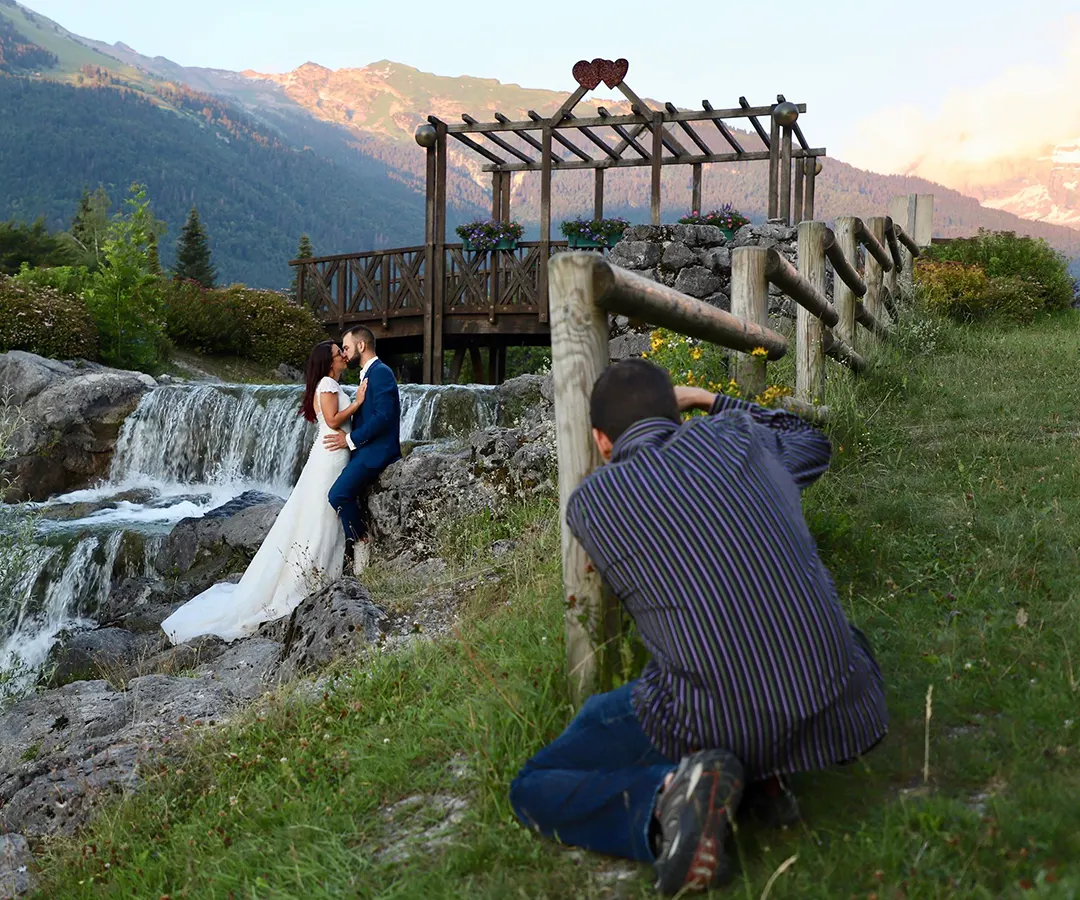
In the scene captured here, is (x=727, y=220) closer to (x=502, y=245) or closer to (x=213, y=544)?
(x=502, y=245)

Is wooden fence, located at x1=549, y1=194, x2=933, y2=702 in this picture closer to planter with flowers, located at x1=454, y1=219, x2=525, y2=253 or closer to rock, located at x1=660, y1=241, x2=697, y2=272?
rock, located at x1=660, y1=241, x2=697, y2=272

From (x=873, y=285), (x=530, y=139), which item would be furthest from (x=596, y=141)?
(x=873, y=285)

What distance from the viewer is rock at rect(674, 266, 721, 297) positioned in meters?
14.6

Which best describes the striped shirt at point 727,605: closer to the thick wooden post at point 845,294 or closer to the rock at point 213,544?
the thick wooden post at point 845,294

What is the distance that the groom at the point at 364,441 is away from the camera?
25.9 ft

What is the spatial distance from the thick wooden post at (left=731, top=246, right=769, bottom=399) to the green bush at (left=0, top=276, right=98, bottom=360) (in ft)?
47.1

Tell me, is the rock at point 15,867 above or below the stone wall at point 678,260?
below

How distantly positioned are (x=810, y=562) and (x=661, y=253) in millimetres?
12662

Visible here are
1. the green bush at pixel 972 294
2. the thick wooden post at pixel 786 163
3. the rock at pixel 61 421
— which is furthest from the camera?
the thick wooden post at pixel 786 163

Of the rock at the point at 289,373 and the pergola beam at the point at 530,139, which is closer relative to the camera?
the pergola beam at the point at 530,139

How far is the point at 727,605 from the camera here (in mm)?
2414

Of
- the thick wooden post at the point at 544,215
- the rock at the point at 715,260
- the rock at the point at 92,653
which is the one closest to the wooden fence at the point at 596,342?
the rock at the point at 92,653

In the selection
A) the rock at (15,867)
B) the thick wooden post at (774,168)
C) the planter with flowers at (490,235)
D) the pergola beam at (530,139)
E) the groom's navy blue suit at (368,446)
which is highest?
the pergola beam at (530,139)

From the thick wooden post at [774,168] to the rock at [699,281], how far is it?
3243mm
